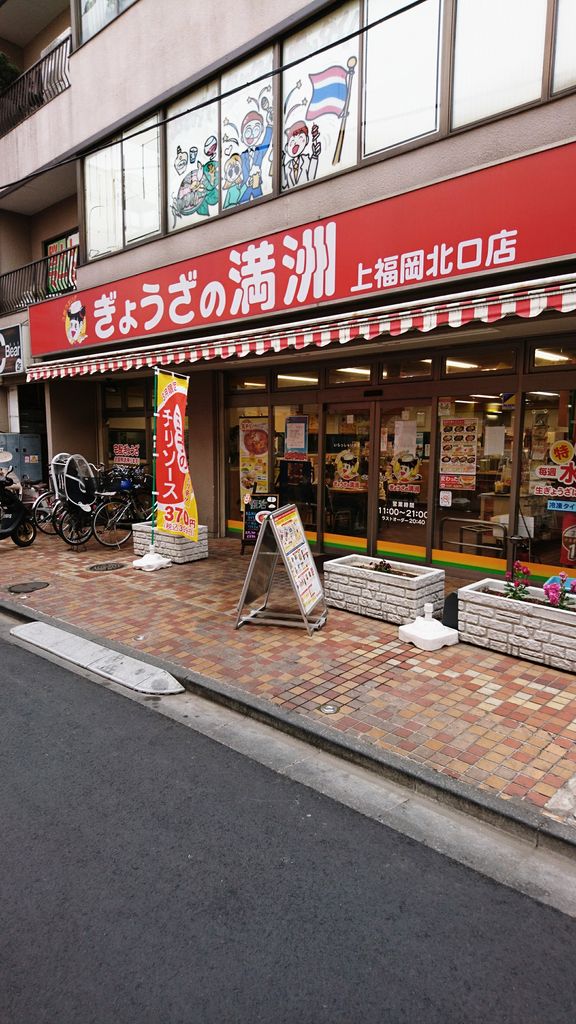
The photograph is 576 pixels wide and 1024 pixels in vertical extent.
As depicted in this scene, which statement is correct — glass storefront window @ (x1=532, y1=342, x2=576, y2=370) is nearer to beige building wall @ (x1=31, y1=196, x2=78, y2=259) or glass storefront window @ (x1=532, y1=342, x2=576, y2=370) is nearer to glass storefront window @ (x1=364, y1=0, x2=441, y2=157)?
glass storefront window @ (x1=364, y1=0, x2=441, y2=157)

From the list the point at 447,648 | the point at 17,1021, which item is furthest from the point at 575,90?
the point at 17,1021

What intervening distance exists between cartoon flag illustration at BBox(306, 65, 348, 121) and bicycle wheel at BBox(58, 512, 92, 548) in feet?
24.3

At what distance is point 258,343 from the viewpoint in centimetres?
798

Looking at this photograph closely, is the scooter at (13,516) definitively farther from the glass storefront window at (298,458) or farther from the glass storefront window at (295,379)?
the glass storefront window at (295,379)

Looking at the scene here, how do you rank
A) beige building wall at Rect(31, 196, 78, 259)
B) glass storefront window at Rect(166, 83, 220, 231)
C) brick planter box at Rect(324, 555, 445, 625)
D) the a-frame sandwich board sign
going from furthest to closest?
beige building wall at Rect(31, 196, 78, 259)
glass storefront window at Rect(166, 83, 220, 231)
brick planter box at Rect(324, 555, 445, 625)
the a-frame sandwich board sign

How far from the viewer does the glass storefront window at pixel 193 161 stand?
32.0 feet

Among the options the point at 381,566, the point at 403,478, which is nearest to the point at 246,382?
the point at 403,478

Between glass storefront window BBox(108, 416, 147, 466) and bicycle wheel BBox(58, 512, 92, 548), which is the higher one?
glass storefront window BBox(108, 416, 147, 466)

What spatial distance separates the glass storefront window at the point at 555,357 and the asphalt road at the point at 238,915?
19.4ft

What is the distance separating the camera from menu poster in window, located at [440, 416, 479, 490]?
8.28 m

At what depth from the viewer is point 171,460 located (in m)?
8.53

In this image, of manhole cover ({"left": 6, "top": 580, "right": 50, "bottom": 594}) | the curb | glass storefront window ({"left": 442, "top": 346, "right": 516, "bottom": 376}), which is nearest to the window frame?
glass storefront window ({"left": 442, "top": 346, "right": 516, "bottom": 376})

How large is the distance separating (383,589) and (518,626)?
1558 millimetres

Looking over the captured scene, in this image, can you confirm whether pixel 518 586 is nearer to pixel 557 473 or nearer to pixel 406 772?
pixel 557 473
